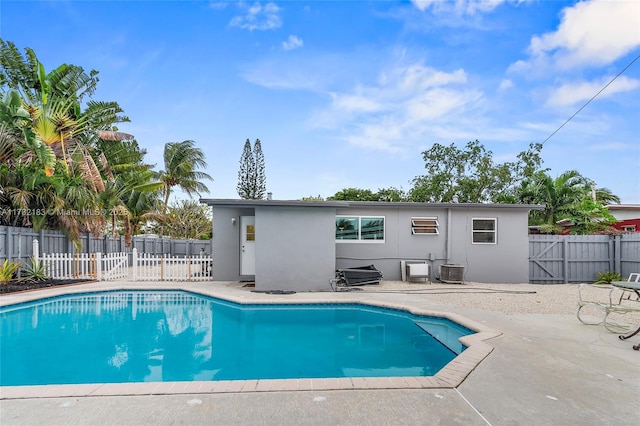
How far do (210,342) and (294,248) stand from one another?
4525mm

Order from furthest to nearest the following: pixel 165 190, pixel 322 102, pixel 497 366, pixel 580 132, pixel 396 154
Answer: pixel 165 190 < pixel 396 154 < pixel 322 102 < pixel 580 132 < pixel 497 366

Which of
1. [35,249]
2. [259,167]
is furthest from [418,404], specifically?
[259,167]

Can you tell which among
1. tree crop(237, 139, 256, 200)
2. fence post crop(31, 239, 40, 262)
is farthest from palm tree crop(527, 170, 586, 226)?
tree crop(237, 139, 256, 200)

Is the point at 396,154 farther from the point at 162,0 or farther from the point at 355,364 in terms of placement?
the point at 355,364

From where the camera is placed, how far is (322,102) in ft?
55.7

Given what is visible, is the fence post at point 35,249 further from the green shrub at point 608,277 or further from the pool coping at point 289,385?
the green shrub at point 608,277

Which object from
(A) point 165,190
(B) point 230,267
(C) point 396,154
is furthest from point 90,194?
(C) point 396,154

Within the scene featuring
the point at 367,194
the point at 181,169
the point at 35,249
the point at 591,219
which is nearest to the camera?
the point at 35,249

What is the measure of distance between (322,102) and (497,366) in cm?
1491

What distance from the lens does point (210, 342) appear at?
242 inches

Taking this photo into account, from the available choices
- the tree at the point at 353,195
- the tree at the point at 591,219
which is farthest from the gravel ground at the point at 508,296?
the tree at the point at 353,195

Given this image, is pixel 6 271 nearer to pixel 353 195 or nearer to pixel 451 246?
pixel 451 246

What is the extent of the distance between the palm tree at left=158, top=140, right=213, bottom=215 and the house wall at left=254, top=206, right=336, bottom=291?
18041 millimetres

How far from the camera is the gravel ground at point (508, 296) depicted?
7.80 meters
